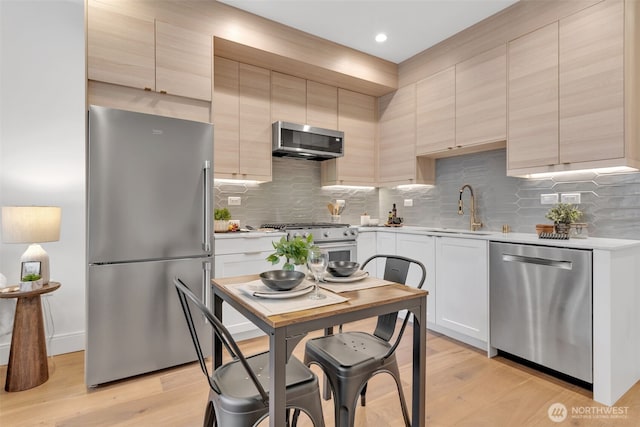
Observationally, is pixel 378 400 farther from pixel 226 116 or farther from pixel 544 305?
pixel 226 116

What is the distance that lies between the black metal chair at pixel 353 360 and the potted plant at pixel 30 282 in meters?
1.94

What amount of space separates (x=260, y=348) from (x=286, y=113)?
2346 mm

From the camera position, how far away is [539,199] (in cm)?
286

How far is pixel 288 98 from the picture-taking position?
3.49 metres

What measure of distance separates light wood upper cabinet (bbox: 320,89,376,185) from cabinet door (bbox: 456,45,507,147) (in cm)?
116

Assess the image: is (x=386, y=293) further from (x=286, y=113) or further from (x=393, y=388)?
(x=286, y=113)

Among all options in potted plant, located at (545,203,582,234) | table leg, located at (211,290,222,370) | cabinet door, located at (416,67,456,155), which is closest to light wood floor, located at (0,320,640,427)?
table leg, located at (211,290,222,370)

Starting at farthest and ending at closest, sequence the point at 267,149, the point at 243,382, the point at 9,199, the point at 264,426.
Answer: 1. the point at 267,149
2. the point at 9,199
3. the point at 264,426
4. the point at 243,382

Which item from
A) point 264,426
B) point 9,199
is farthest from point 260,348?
point 9,199

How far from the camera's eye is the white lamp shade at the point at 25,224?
2045mm

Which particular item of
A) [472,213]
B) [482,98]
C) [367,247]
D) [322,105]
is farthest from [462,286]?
[322,105]

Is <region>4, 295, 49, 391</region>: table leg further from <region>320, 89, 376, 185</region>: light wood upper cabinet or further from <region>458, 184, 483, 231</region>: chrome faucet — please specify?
<region>458, 184, 483, 231</region>: chrome faucet

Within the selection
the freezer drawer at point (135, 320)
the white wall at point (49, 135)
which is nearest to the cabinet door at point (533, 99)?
the freezer drawer at point (135, 320)

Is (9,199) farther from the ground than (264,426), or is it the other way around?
(9,199)
